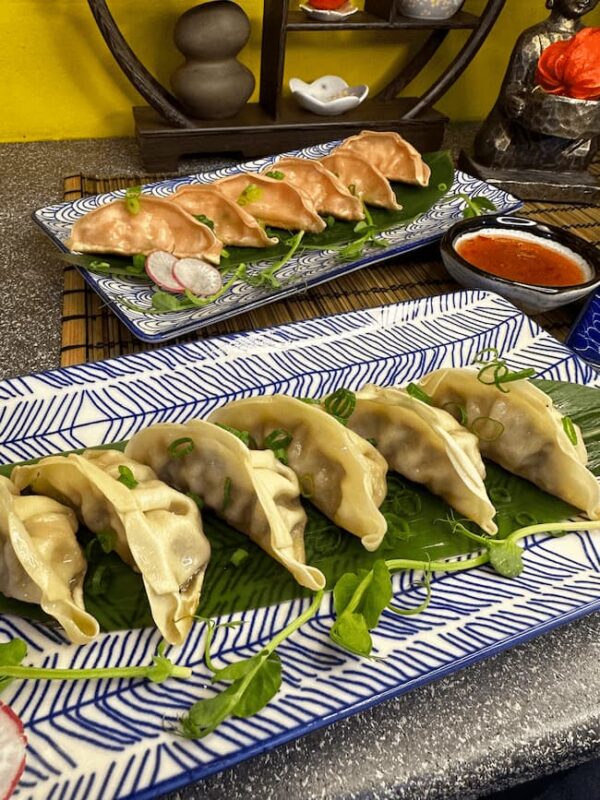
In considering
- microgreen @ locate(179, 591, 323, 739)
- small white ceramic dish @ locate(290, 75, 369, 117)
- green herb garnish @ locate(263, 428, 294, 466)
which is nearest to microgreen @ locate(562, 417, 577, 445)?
green herb garnish @ locate(263, 428, 294, 466)

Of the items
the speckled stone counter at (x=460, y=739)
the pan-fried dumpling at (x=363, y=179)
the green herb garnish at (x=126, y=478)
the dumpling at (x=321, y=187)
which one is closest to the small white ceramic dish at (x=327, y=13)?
the pan-fried dumpling at (x=363, y=179)

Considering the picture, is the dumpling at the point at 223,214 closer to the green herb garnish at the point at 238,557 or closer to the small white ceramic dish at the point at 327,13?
the small white ceramic dish at the point at 327,13

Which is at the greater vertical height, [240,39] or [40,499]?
[240,39]

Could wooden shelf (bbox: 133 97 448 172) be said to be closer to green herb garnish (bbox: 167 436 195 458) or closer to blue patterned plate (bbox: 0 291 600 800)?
blue patterned plate (bbox: 0 291 600 800)

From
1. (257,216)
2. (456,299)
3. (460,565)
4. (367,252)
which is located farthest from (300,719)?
(257,216)

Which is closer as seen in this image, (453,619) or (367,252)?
(453,619)

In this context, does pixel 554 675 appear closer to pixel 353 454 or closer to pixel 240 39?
pixel 353 454

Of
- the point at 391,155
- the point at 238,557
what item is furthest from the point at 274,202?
the point at 238,557
